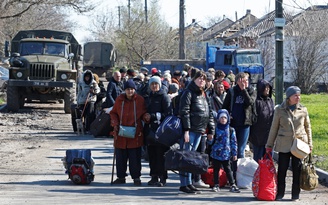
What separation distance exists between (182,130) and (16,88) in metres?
17.7

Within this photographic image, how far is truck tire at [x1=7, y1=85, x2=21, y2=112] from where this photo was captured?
27.8 m

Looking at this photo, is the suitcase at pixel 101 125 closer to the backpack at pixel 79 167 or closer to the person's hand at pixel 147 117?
the backpack at pixel 79 167

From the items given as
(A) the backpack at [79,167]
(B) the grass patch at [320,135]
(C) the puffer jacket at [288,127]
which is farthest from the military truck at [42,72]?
(C) the puffer jacket at [288,127]

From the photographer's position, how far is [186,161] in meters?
11.0

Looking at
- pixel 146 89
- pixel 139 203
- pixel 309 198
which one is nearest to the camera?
pixel 139 203

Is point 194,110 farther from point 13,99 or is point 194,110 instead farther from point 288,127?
point 13,99

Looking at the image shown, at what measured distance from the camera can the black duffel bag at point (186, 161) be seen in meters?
11.0

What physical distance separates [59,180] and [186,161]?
2.68 meters

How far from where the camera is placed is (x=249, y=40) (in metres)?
55.2

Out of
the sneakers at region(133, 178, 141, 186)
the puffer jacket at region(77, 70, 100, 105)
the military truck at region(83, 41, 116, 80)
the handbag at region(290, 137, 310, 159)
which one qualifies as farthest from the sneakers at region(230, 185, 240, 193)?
the military truck at region(83, 41, 116, 80)

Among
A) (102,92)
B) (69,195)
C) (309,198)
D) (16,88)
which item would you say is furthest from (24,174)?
(16,88)

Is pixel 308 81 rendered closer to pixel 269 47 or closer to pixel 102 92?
pixel 269 47

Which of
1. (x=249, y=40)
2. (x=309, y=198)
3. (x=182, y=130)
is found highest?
(x=249, y=40)

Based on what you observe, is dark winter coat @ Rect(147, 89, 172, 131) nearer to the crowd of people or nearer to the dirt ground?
the crowd of people
